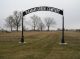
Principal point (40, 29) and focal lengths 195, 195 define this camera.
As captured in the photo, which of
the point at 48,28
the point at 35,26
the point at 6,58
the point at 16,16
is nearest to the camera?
the point at 6,58

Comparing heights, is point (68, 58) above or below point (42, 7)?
below

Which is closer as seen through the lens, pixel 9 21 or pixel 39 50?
pixel 39 50

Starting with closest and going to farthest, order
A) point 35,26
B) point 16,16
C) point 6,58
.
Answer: point 6,58
point 16,16
point 35,26

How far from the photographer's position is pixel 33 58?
499 inches

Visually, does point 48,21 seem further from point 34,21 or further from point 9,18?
point 9,18

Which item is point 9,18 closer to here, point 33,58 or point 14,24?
point 14,24

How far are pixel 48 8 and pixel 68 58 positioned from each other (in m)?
15.5

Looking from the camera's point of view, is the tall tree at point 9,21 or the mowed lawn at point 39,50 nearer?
the mowed lawn at point 39,50

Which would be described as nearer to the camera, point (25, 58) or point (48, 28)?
point (25, 58)

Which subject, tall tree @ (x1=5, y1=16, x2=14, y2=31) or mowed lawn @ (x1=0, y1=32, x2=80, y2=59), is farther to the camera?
tall tree @ (x1=5, y1=16, x2=14, y2=31)

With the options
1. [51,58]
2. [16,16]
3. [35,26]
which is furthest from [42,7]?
[35,26]

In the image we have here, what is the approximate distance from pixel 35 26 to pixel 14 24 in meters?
23.9

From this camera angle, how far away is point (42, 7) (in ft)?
89.5

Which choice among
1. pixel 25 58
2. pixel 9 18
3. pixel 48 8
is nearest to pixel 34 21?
pixel 9 18
